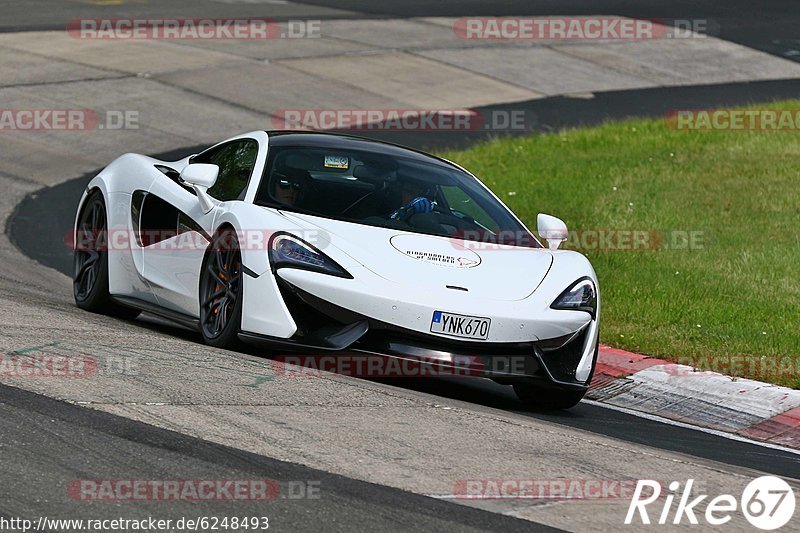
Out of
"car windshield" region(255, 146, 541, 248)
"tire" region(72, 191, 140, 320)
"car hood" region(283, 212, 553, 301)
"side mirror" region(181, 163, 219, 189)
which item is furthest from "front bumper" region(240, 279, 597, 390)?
"tire" region(72, 191, 140, 320)

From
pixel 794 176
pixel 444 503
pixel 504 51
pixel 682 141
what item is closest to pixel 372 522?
pixel 444 503

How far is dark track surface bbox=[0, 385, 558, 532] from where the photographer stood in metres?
4.91

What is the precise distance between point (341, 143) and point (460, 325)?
2013mm

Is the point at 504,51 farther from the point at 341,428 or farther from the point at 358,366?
the point at 341,428

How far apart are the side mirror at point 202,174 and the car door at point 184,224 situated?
161mm

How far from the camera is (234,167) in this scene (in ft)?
29.1

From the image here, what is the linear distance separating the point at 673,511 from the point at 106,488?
2156 millimetres

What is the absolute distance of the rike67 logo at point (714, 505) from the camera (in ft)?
17.7

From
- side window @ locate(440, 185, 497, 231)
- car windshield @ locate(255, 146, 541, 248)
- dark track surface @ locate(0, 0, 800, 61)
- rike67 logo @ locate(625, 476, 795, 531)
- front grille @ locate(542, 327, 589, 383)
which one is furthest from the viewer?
dark track surface @ locate(0, 0, 800, 61)

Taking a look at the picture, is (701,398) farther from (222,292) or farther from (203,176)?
(203,176)

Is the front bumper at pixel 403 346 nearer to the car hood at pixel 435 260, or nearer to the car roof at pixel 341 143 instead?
the car hood at pixel 435 260

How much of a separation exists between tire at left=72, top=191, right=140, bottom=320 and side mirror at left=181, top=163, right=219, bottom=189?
1.46 m

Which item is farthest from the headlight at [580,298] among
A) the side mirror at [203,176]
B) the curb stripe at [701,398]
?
the side mirror at [203,176]

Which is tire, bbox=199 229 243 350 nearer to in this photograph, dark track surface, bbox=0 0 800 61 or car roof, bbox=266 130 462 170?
car roof, bbox=266 130 462 170
